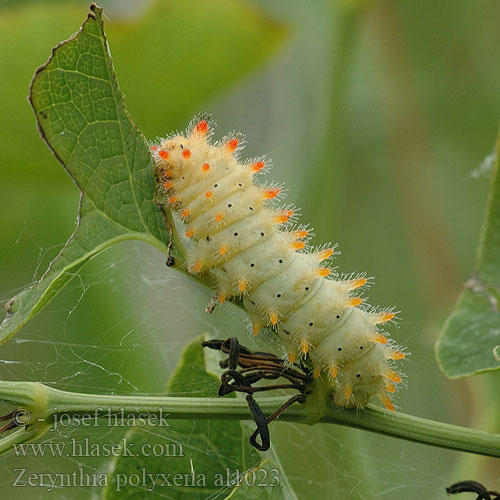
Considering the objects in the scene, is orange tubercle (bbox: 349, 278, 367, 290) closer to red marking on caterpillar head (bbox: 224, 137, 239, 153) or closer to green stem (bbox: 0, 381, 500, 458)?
green stem (bbox: 0, 381, 500, 458)

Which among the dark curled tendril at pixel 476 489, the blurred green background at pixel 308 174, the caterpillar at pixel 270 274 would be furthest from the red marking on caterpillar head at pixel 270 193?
the dark curled tendril at pixel 476 489

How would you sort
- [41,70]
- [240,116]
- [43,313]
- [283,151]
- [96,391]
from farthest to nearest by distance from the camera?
[240,116] → [283,151] → [43,313] → [96,391] → [41,70]

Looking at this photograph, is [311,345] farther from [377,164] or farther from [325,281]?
[377,164]

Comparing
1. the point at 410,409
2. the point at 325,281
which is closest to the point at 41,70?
the point at 325,281

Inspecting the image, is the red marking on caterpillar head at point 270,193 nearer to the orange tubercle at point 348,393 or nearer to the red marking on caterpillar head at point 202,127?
the red marking on caterpillar head at point 202,127

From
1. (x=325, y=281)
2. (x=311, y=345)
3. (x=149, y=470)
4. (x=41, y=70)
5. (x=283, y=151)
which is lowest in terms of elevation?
(x=149, y=470)
